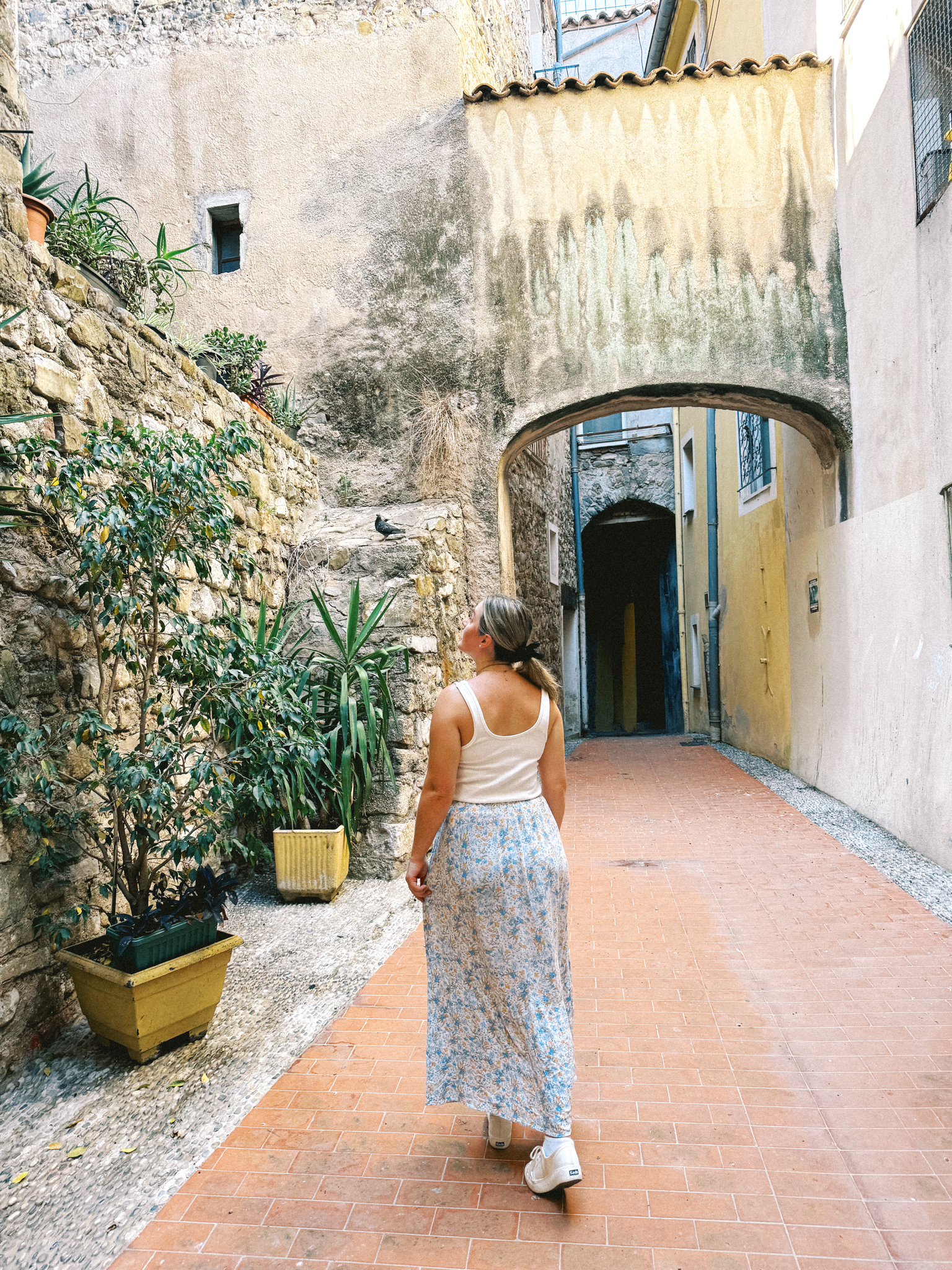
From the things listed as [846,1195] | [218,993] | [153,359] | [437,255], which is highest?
[437,255]

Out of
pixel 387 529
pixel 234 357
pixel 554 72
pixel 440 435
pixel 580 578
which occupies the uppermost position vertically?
pixel 554 72

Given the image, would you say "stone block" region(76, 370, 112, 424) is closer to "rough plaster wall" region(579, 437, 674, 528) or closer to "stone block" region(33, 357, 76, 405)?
"stone block" region(33, 357, 76, 405)

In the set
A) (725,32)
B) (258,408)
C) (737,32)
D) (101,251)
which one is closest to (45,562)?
(101,251)

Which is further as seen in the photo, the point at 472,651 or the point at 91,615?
the point at 91,615

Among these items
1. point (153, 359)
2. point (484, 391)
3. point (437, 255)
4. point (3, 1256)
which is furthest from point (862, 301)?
point (3, 1256)

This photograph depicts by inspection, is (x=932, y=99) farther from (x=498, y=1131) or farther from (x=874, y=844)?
(x=498, y=1131)

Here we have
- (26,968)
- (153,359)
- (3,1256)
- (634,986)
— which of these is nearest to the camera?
(3,1256)

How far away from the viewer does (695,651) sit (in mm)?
13273

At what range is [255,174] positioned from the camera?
6.57 metres

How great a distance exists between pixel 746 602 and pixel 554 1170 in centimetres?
830

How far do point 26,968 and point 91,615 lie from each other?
1.15 metres

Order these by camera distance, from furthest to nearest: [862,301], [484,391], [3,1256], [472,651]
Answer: [484,391] → [862,301] → [472,651] → [3,1256]

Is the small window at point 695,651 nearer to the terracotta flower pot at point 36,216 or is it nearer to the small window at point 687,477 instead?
the small window at point 687,477

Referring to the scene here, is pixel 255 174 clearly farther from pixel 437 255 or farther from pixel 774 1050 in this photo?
pixel 774 1050
